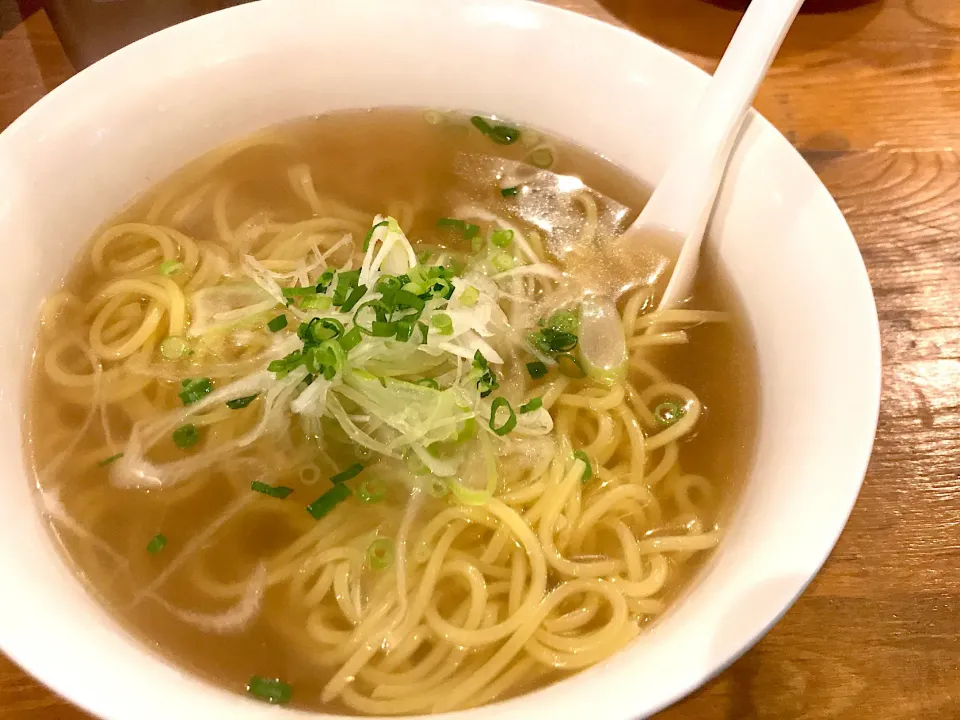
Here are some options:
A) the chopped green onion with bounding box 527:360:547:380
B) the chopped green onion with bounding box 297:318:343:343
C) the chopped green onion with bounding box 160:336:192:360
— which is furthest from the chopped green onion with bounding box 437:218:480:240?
the chopped green onion with bounding box 160:336:192:360

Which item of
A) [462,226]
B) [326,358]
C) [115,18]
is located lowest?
[462,226]

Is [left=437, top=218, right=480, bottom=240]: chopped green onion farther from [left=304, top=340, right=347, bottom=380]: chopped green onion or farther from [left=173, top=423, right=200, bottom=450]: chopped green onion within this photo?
[left=173, top=423, right=200, bottom=450]: chopped green onion

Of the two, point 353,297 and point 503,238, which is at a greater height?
point 353,297

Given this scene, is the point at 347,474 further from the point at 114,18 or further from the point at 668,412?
A: the point at 114,18

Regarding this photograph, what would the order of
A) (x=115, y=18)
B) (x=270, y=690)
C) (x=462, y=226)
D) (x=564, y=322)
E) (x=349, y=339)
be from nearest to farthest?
(x=270, y=690), (x=349, y=339), (x=564, y=322), (x=462, y=226), (x=115, y=18)

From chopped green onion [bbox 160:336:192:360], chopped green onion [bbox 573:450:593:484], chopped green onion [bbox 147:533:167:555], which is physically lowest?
chopped green onion [bbox 573:450:593:484]

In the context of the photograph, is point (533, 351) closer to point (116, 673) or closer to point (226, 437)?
point (226, 437)

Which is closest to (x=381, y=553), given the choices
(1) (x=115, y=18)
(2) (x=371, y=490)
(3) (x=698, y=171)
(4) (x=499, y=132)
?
(2) (x=371, y=490)
